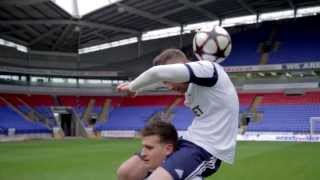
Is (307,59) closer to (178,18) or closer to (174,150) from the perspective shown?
(178,18)

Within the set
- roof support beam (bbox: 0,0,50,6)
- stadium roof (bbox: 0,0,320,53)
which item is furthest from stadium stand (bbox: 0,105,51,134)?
roof support beam (bbox: 0,0,50,6)

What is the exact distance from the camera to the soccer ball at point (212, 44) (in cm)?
423

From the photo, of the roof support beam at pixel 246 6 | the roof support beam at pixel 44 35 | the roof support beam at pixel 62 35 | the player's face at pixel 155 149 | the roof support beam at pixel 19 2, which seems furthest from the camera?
the roof support beam at pixel 44 35

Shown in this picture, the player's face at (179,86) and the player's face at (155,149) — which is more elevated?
the player's face at (179,86)

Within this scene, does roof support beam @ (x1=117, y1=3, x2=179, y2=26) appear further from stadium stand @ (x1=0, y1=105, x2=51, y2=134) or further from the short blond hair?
the short blond hair

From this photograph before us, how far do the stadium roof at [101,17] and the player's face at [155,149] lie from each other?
112ft

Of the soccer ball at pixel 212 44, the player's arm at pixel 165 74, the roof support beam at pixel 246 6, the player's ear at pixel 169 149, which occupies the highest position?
the roof support beam at pixel 246 6

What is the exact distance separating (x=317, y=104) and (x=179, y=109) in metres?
14.4

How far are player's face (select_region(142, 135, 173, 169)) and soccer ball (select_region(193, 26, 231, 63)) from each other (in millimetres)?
884

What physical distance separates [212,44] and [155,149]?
1.10 m

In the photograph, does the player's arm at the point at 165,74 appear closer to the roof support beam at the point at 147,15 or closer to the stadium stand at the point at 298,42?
the roof support beam at the point at 147,15

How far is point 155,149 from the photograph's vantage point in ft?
13.8

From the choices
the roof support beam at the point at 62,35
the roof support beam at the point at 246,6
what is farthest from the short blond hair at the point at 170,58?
the roof support beam at the point at 62,35

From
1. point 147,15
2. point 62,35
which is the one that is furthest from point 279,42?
point 62,35
